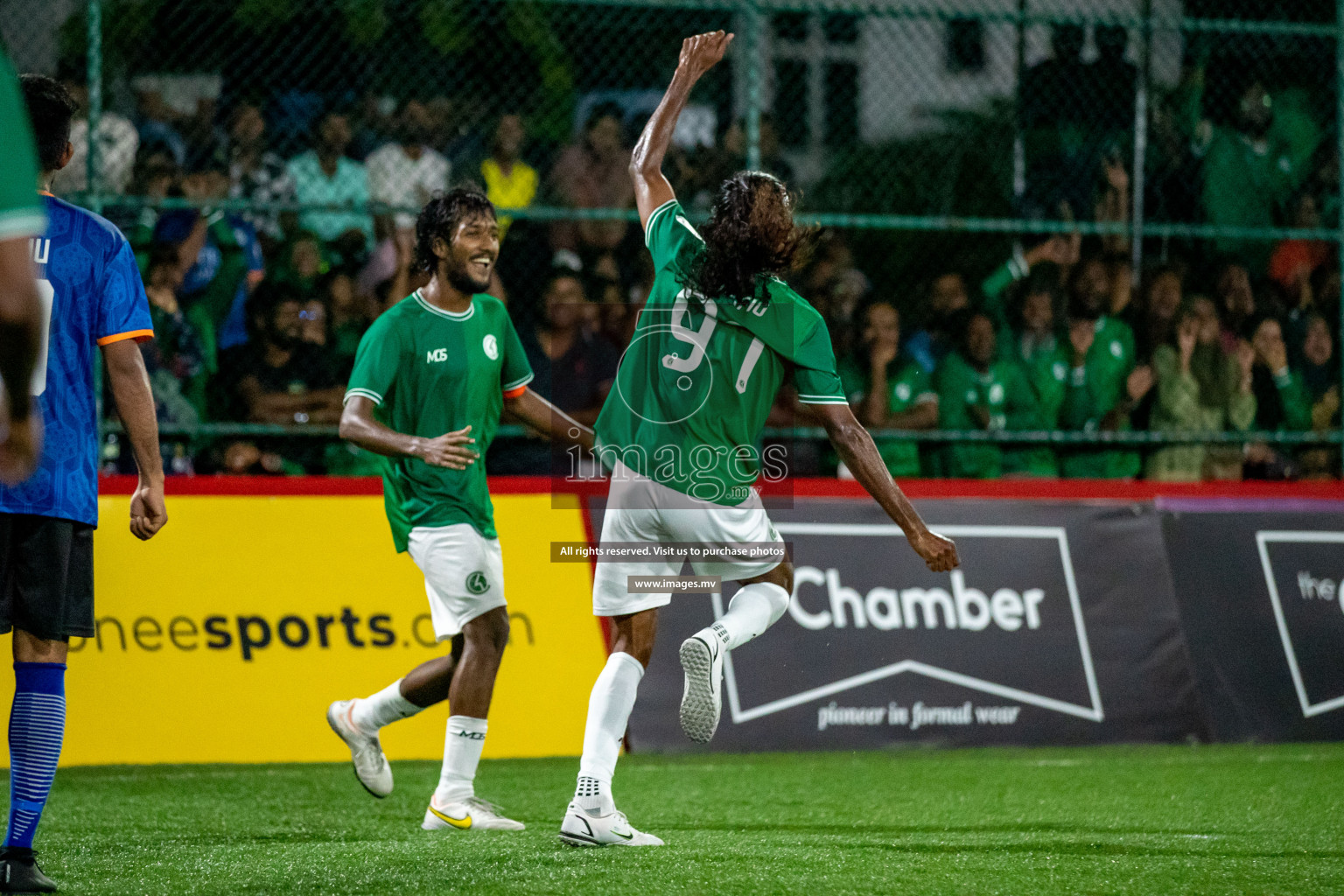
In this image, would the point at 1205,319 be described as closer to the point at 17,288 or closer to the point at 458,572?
the point at 458,572

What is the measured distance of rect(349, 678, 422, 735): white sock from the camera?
601 cm

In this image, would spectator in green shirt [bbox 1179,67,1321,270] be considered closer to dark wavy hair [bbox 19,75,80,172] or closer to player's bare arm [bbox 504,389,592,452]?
player's bare arm [bbox 504,389,592,452]

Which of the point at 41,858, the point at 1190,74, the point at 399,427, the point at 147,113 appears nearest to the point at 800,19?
the point at 1190,74

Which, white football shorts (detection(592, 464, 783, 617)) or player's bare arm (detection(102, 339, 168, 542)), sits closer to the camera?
player's bare arm (detection(102, 339, 168, 542))

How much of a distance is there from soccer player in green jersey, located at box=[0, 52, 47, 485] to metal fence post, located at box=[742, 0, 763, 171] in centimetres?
586

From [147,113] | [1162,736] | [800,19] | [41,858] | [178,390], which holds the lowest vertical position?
[1162,736]

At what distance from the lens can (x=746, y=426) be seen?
500 centimetres

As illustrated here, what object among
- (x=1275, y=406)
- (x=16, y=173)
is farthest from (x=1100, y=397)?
(x=16, y=173)

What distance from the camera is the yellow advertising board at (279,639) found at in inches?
292

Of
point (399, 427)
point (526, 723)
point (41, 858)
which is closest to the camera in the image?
point (41, 858)

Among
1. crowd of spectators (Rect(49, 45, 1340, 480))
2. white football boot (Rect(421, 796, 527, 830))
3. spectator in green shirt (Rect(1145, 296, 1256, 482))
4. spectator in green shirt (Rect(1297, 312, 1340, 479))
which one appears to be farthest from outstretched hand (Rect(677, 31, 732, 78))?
spectator in green shirt (Rect(1297, 312, 1340, 479))

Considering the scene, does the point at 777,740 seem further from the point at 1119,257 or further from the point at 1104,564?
the point at 1119,257

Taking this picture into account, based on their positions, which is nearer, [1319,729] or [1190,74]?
[1319,729]

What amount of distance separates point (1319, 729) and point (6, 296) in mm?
7279
